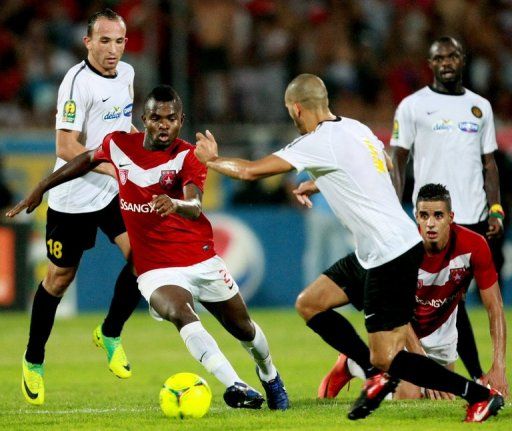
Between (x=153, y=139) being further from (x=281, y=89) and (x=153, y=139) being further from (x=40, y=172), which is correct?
(x=281, y=89)

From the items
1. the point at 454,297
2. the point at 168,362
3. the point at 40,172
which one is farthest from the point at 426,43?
the point at 454,297

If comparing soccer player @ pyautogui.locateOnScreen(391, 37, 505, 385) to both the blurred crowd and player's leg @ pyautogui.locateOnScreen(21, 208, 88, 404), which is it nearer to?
player's leg @ pyautogui.locateOnScreen(21, 208, 88, 404)

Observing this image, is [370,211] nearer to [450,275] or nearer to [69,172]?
[450,275]

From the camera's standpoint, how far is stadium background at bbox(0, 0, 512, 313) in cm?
1564

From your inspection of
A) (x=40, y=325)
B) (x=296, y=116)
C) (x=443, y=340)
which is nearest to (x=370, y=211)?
(x=296, y=116)

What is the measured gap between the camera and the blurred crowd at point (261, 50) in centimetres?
1694

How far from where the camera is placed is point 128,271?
8.65 meters

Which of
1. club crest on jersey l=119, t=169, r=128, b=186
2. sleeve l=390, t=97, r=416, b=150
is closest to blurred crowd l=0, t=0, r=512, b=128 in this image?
sleeve l=390, t=97, r=416, b=150

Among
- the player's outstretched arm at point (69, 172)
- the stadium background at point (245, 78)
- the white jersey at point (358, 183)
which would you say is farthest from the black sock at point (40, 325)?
the stadium background at point (245, 78)

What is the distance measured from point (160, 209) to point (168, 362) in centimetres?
→ 463

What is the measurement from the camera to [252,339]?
301 inches

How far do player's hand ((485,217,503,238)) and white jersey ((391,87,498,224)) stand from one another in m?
0.18

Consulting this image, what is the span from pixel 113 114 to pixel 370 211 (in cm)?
238

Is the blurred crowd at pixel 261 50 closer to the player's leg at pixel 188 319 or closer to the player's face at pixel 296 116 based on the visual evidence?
the player's leg at pixel 188 319
